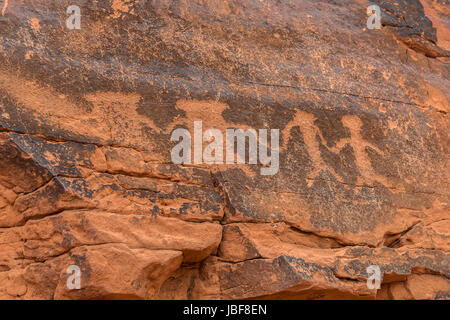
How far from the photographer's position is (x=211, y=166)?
288cm

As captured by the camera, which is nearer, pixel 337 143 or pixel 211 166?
pixel 211 166

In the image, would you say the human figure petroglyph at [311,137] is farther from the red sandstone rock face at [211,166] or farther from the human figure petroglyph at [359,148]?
the human figure petroglyph at [359,148]

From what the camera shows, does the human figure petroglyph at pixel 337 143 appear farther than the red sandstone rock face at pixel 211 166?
Yes

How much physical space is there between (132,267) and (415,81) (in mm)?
2202

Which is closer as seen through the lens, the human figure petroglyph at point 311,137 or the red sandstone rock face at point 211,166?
the red sandstone rock face at point 211,166

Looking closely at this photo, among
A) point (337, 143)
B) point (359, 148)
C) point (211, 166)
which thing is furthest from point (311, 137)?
point (211, 166)

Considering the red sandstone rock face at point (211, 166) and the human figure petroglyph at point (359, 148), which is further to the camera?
the human figure petroglyph at point (359, 148)

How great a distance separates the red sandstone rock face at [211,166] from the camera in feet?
8.42

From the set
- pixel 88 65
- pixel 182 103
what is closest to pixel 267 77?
pixel 182 103

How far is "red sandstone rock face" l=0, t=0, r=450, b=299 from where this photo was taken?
2.57m

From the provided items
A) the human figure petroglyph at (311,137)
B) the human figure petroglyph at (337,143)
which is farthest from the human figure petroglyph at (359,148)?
the human figure petroglyph at (311,137)

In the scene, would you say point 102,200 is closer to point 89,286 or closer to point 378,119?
point 89,286

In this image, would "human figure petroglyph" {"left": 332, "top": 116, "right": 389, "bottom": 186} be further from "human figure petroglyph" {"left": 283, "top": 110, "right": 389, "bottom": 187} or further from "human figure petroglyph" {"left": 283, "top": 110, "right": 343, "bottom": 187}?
"human figure petroglyph" {"left": 283, "top": 110, "right": 343, "bottom": 187}

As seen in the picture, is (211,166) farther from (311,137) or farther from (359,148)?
(359,148)
